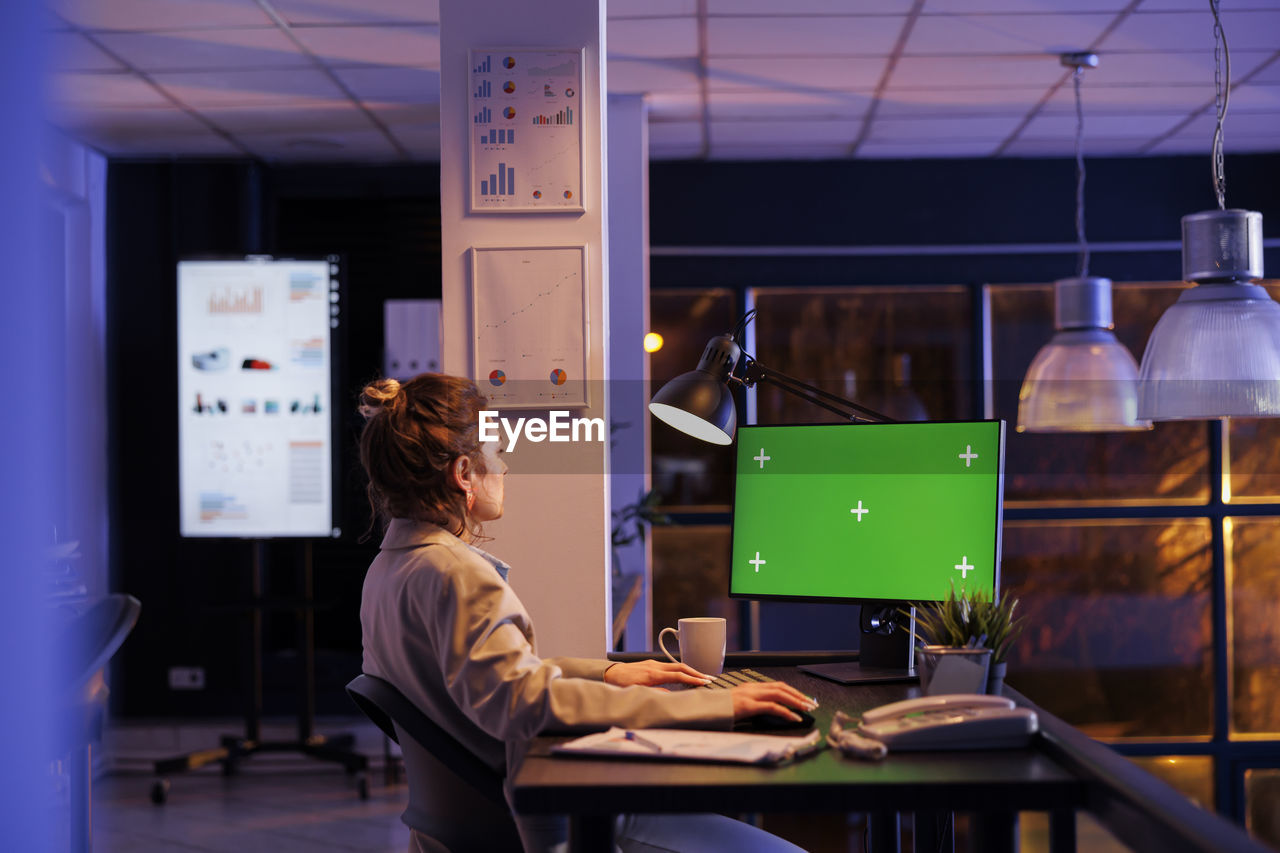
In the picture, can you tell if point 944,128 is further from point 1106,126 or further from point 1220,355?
point 1220,355

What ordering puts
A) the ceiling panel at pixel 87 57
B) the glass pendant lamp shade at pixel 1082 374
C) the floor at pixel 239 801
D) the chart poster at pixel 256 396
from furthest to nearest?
the chart poster at pixel 256 396 → the floor at pixel 239 801 → the glass pendant lamp shade at pixel 1082 374 → the ceiling panel at pixel 87 57

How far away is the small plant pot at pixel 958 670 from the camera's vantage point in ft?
5.39

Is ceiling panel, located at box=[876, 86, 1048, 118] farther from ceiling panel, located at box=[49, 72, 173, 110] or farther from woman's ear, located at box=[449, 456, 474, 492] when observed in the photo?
woman's ear, located at box=[449, 456, 474, 492]

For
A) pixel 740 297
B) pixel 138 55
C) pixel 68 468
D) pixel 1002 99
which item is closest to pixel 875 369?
pixel 740 297

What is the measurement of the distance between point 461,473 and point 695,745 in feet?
1.98

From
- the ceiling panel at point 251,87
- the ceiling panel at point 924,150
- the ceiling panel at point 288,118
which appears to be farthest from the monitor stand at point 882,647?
the ceiling panel at point 924,150

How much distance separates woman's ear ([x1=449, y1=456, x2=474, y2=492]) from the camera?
5.76 feet

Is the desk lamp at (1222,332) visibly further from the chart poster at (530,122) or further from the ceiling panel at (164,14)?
the ceiling panel at (164,14)

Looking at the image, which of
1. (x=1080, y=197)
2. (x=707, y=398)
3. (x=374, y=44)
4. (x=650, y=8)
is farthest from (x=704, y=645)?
(x=1080, y=197)

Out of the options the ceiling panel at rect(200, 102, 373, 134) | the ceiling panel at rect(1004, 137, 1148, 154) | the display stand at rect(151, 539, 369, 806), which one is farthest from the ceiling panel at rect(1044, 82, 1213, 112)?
the display stand at rect(151, 539, 369, 806)

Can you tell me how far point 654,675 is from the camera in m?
1.89

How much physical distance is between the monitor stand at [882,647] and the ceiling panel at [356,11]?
98.3 inches

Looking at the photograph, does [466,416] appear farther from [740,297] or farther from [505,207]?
[740,297]

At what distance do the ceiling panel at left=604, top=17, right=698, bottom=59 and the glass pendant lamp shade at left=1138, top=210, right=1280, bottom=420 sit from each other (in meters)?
1.85
